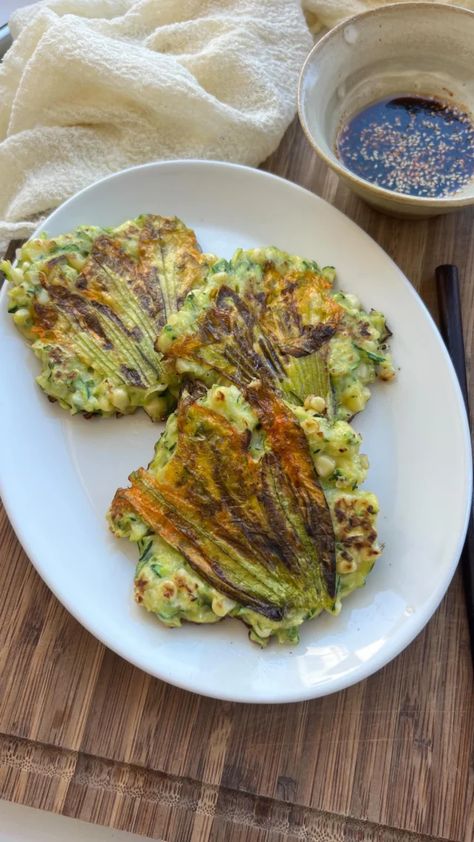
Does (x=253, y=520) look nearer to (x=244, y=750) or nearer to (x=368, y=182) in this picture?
(x=244, y=750)

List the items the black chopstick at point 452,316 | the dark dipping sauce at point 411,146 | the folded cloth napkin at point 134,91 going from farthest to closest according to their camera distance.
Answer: the folded cloth napkin at point 134,91
the dark dipping sauce at point 411,146
the black chopstick at point 452,316

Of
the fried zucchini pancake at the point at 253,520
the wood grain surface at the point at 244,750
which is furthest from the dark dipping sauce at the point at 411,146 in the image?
the wood grain surface at the point at 244,750

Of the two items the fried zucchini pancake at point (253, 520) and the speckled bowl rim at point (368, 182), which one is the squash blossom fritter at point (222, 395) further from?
the speckled bowl rim at point (368, 182)

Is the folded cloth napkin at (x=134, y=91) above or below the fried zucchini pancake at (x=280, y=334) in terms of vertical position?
above

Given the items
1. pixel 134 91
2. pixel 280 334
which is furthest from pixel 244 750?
pixel 134 91

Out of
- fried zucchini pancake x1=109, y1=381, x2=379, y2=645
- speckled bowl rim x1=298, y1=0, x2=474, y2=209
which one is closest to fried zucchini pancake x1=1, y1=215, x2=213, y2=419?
fried zucchini pancake x1=109, y1=381, x2=379, y2=645

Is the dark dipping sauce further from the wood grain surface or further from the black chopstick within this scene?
the wood grain surface
